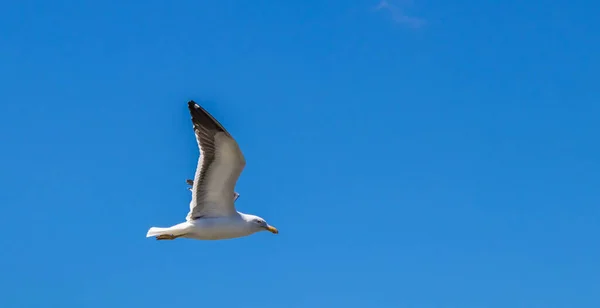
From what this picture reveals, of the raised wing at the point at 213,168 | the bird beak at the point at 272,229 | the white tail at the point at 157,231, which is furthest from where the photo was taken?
the bird beak at the point at 272,229

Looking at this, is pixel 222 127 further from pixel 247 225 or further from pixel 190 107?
pixel 247 225

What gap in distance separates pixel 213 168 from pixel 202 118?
109 centimetres

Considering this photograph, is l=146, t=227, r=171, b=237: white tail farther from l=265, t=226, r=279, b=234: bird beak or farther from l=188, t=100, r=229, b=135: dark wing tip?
l=265, t=226, r=279, b=234: bird beak

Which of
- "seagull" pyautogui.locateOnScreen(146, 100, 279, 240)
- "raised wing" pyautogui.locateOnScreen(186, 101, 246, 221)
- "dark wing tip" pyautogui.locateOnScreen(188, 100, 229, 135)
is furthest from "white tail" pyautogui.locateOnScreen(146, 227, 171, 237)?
"dark wing tip" pyautogui.locateOnScreen(188, 100, 229, 135)

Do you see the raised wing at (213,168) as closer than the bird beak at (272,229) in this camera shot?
Yes

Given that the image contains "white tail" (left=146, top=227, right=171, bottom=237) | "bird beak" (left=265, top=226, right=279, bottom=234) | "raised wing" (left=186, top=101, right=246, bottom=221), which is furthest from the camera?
"bird beak" (left=265, top=226, right=279, bottom=234)

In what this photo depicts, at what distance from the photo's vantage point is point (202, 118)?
2592cm

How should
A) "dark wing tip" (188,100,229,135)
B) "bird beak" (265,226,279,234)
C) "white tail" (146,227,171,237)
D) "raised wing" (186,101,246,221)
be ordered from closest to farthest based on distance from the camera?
"dark wing tip" (188,100,229,135) < "raised wing" (186,101,246,221) < "white tail" (146,227,171,237) < "bird beak" (265,226,279,234)

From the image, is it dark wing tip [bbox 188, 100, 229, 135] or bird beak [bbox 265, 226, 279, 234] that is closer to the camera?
dark wing tip [bbox 188, 100, 229, 135]

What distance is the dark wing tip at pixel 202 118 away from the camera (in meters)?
25.7

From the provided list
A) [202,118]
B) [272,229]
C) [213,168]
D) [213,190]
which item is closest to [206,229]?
[213,190]

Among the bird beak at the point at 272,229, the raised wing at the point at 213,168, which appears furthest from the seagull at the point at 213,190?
the bird beak at the point at 272,229

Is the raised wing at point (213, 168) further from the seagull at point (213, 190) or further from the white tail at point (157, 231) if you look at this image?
the white tail at point (157, 231)

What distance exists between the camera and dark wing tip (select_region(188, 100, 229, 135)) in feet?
84.4
